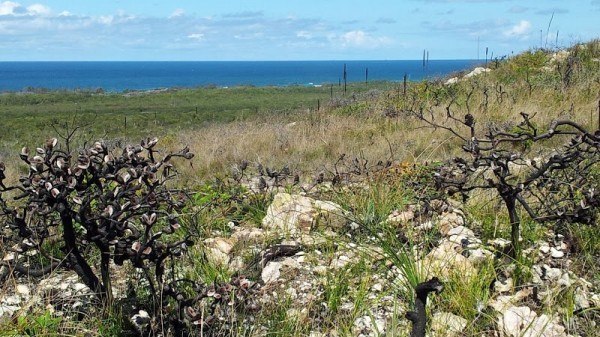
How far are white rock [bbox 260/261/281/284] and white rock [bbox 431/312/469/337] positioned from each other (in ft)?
2.61

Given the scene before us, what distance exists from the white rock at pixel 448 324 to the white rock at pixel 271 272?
0.80 metres

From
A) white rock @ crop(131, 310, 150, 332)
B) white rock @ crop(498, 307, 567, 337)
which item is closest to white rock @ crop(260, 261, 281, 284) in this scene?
white rock @ crop(131, 310, 150, 332)

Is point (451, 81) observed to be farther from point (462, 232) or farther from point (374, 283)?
point (374, 283)

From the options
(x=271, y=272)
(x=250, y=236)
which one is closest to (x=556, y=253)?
(x=271, y=272)

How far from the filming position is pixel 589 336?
226 centimetres

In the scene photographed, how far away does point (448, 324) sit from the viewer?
92.7 inches

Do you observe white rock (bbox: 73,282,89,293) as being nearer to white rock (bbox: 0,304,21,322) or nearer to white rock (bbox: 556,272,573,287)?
white rock (bbox: 0,304,21,322)

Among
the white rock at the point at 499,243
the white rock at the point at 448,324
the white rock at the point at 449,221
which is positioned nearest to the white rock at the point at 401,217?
the white rock at the point at 449,221

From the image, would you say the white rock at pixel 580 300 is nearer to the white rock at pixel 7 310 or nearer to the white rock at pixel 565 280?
the white rock at pixel 565 280

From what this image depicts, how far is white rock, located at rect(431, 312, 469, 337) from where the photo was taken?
2.32 metres

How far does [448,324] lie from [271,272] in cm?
91

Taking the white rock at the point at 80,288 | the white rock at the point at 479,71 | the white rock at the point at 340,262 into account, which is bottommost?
the white rock at the point at 80,288

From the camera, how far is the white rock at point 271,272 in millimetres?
2800

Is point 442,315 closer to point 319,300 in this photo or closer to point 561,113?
point 319,300
